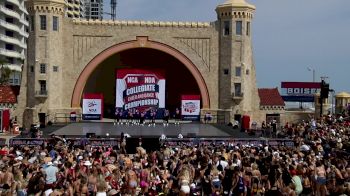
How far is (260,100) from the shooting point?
59.2 m

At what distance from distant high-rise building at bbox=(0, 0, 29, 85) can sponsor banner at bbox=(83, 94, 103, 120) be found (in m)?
33.7

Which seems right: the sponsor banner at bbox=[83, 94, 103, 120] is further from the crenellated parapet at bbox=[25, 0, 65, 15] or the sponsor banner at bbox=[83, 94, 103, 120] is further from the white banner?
the crenellated parapet at bbox=[25, 0, 65, 15]

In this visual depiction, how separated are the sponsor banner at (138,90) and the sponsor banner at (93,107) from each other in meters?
1.58

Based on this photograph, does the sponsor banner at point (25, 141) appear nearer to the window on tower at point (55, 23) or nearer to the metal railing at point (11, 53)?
the window on tower at point (55, 23)

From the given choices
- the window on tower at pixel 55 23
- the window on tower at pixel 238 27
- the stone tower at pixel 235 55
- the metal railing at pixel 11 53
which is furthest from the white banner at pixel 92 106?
the metal railing at pixel 11 53

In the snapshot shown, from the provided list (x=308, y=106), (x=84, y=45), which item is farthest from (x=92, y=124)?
(x=308, y=106)

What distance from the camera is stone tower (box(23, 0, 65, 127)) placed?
5475 cm

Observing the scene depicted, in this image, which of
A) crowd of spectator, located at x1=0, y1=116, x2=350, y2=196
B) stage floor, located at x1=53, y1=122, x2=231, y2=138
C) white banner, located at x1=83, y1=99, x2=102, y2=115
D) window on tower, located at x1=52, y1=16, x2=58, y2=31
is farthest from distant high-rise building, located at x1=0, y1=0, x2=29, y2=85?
crowd of spectator, located at x1=0, y1=116, x2=350, y2=196

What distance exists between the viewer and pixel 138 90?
175 ft

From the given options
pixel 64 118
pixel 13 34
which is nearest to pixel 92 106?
pixel 64 118

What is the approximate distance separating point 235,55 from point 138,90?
9.89 m

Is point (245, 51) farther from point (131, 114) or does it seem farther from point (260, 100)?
point (131, 114)

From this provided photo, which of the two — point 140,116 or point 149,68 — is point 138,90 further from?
point 149,68

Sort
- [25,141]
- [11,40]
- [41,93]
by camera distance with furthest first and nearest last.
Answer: [11,40]
[41,93]
[25,141]
